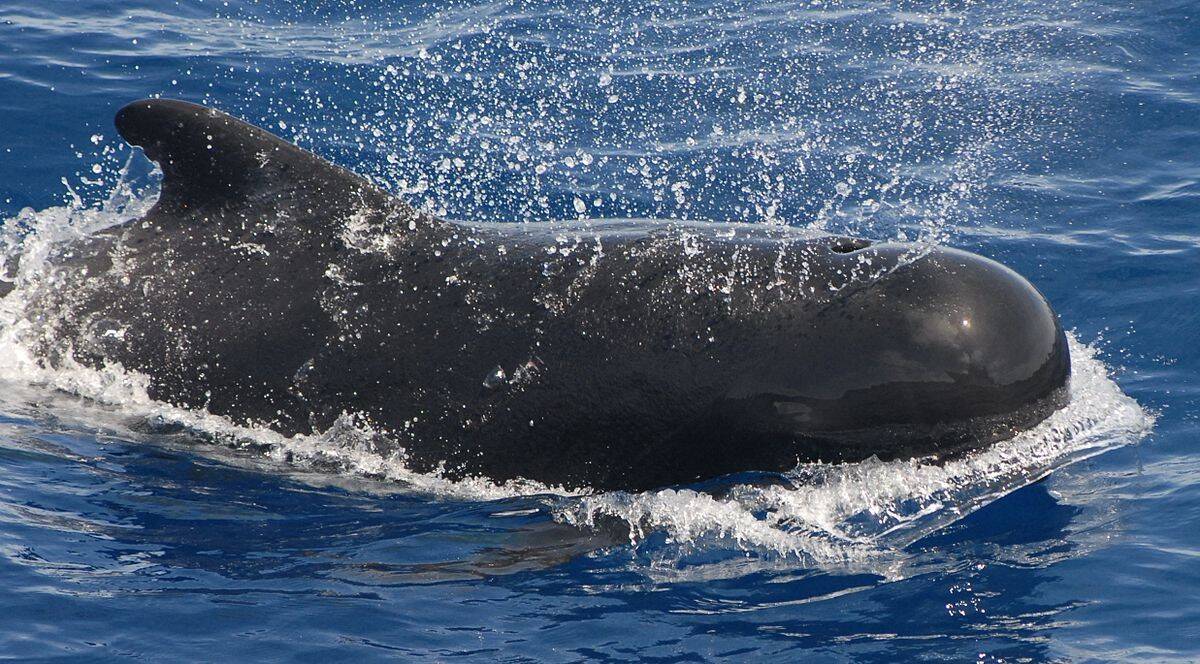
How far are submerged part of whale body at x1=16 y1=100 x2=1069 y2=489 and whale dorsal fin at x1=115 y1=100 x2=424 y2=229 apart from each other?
15mm

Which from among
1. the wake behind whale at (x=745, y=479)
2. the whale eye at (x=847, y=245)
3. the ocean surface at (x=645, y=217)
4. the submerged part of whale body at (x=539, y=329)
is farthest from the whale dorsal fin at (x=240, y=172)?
the whale eye at (x=847, y=245)

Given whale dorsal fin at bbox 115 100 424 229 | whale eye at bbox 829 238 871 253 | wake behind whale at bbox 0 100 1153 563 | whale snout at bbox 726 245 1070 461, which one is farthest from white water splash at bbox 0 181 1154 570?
whale dorsal fin at bbox 115 100 424 229

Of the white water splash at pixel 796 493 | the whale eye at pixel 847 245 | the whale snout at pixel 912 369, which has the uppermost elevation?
the whale eye at pixel 847 245

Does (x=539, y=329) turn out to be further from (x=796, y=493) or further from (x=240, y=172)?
(x=240, y=172)

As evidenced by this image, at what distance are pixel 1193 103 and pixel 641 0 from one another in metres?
8.22

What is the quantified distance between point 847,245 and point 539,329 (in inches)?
78.5

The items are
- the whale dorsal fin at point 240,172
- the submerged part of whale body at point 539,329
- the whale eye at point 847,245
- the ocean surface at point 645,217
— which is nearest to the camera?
the ocean surface at point 645,217

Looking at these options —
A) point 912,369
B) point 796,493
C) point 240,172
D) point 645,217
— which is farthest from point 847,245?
point 645,217

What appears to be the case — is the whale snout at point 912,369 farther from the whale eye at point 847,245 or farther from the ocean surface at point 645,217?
the whale eye at point 847,245

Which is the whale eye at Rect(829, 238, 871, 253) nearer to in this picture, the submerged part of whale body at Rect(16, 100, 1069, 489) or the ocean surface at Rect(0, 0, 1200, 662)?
the submerged part of whale body at Rect(16, 100, 1069, 489)

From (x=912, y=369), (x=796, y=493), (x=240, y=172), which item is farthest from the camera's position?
(x=240, y=172)

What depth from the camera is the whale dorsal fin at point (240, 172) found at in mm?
9711

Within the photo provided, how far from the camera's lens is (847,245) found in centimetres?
893

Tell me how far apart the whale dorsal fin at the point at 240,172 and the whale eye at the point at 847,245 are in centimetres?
281
